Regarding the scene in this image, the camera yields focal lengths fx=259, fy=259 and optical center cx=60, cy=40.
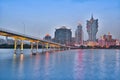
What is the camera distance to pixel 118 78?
3303 centimetres

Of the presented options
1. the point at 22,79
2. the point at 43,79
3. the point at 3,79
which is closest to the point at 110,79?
the point at 43,79

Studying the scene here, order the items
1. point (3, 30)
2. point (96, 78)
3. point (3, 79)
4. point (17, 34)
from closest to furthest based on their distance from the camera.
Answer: point (3, 79)
point (96, 78)
point (3, 30)
point (17, 34)

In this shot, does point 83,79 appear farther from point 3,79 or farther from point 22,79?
point 3,79

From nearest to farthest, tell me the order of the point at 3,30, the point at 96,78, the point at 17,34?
the point at 96,78
the point at 3,30
the point at 17,34

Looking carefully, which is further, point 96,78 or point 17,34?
point 17,34

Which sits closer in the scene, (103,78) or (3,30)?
(103,78)

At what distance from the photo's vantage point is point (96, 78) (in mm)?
33000

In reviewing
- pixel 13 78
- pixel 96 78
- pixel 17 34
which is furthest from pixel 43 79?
pixel 17 34

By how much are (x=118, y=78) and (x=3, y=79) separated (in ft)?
47.2

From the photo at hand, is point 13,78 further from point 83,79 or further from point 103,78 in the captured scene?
point 103,78

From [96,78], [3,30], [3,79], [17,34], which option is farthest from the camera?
[17,34]

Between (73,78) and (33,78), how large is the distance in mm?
4973

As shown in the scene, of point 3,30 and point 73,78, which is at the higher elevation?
point 3,30

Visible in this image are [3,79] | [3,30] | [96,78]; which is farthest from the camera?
[3,30]
